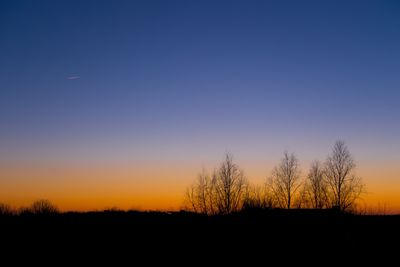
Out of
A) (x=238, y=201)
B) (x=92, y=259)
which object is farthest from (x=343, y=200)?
(x=92, y=259)

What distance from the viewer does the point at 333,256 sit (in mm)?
18594

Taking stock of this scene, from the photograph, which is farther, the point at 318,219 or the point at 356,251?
the point at 318,219

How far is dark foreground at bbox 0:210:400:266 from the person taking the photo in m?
17.3

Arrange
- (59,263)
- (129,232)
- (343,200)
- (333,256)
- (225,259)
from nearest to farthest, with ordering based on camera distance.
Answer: (59,263) < (225,259) < (333,256) < (129,232) < (343,200)

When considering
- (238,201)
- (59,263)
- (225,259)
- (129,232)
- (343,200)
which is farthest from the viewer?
(238,201)

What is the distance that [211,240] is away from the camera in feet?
66.2

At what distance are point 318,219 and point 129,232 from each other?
10893 millimetres

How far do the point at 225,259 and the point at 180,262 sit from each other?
1.95 m

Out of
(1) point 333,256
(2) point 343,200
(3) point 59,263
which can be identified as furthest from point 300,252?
(2) point 343,200

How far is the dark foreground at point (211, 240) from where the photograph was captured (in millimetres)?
17281

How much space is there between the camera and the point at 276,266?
16453 millimetres

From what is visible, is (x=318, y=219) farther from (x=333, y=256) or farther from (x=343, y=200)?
(x=343, y=200)

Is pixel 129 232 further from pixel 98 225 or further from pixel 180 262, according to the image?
pixel 180 262

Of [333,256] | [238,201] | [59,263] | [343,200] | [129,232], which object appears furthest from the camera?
[238,201]
